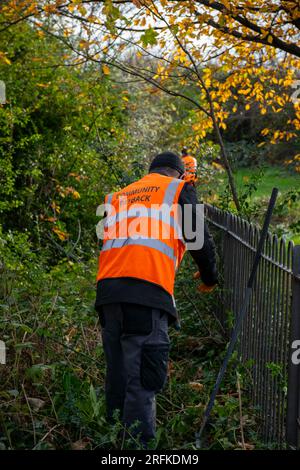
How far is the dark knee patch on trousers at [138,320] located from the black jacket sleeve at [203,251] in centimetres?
51

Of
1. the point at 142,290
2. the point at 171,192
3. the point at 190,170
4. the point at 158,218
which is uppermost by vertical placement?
the point at 190,170

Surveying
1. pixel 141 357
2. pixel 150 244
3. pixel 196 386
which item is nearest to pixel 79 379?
pixel 196 386

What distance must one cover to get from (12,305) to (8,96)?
5329 millimetres

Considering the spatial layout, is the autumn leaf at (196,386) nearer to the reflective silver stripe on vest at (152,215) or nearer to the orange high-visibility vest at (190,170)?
the reflective silver stripe on vest at (152,215)

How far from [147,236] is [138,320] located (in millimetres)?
493

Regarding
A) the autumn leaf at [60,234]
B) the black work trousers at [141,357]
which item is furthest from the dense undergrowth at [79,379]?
the autumn leaf at [60,234]

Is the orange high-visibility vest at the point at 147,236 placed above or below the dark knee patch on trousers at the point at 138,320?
above

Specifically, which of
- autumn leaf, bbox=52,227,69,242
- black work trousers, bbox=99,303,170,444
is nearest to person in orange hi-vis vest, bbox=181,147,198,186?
autumn leaf, bbox=52,227,69,242

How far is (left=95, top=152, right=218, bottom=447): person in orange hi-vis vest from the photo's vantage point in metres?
4.16

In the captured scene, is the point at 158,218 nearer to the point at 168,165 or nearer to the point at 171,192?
the point at 171,192

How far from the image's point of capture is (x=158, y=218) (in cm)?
Result: 427

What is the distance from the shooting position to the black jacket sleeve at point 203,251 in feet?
14.3

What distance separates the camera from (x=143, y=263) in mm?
4180
